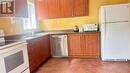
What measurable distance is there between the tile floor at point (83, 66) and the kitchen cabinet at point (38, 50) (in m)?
0.20

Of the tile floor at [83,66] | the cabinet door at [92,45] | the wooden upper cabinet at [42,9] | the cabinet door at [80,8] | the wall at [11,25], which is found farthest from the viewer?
the wooden upper cabinet at [42,9]

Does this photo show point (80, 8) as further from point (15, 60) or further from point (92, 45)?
point (15, 60)

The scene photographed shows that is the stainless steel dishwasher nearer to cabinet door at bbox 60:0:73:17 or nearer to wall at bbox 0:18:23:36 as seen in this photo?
cabinet door at bbox 60:0:73:17

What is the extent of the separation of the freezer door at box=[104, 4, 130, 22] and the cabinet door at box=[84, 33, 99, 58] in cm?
71

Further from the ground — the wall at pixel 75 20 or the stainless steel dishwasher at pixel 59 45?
the wall at pixel 75 20

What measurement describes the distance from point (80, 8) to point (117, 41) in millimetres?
1668

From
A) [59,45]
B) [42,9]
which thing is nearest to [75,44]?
[59,45]

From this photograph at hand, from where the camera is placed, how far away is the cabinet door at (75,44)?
498cm

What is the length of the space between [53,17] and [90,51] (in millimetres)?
1758

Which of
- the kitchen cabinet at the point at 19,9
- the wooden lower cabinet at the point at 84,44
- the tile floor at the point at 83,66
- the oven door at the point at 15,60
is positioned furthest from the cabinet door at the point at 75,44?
the oven door at the point at 15,60

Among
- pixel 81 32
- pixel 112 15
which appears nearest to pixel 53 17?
pixel 81 32

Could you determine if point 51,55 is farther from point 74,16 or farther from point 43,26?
point 74,16

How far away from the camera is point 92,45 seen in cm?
490

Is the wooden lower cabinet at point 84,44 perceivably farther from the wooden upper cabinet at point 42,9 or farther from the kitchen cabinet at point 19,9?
the kitchen cabinet at point 19,9
